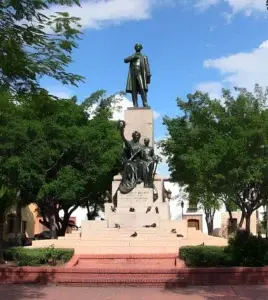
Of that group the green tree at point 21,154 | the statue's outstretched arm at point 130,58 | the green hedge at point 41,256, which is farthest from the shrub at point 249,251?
the green tree at point 21,154

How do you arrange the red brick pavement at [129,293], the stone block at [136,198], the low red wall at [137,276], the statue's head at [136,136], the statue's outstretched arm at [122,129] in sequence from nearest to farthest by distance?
the red brick pavement at [129,293]
the low red wall at [137,276]
the stone block at [136,198]
the statue's outstretched arm at [122,129]
the statue's head at [136,136]

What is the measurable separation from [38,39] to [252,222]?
57.4m

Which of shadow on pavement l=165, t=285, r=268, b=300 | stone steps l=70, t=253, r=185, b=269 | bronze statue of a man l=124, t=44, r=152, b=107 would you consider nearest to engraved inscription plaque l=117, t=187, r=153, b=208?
bronze statue of a man l=124, t=44, r=152, b=107

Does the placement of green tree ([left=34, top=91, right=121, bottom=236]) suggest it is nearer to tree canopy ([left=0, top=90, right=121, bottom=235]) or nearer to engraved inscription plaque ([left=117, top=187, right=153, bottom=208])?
tree canopy ([left=0, top=90, right=121, bottom=235])

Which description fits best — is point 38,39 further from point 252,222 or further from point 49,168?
point 252,222

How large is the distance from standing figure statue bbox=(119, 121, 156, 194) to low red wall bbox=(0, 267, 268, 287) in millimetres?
8122

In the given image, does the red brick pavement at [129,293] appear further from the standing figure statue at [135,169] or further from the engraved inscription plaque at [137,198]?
the standing figure statue at [135,169]

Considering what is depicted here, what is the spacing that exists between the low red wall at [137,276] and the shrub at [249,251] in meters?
0.97

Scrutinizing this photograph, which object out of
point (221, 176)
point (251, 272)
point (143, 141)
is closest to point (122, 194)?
point (143, 141)

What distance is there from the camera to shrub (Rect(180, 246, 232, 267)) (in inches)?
492

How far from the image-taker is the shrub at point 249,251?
1217cm

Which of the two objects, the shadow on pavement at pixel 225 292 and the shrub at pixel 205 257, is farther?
the shrub at pixel 205 257

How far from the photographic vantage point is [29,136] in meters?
29.8

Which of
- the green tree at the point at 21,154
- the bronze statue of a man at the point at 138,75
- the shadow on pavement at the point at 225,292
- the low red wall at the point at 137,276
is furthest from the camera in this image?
the green tree at the point at 21,154
